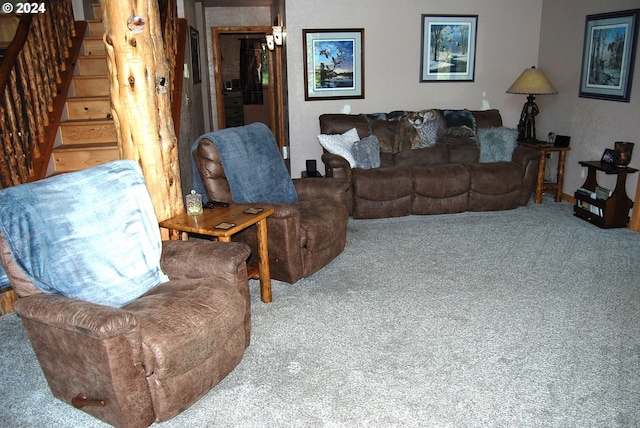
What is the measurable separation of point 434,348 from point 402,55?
4052 mm

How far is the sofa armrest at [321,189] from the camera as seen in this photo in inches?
156

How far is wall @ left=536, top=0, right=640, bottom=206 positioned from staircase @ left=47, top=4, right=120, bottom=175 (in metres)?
4.40

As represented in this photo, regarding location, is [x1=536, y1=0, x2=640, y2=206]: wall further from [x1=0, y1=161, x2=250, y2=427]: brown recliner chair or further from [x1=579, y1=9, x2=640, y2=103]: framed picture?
[x1=0, y1=161, x2=250, y2=427]: brown recliner chair

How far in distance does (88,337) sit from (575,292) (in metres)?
2.87

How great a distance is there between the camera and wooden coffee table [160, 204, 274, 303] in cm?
273

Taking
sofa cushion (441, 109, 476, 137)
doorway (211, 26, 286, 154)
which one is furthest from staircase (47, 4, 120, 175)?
doorway (211, 26, 286, 154)

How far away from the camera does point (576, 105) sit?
530 cm

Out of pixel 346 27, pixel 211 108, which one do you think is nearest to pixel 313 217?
pixel 346 27

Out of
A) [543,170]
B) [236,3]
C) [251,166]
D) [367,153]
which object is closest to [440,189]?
[367,153]

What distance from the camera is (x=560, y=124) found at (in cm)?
559

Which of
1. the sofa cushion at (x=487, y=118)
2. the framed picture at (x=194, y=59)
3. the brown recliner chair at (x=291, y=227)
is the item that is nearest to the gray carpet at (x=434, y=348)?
the brown recliner chair at (x=291, y=227)

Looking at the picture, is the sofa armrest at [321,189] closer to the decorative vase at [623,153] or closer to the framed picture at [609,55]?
the decorative vase at [623,153]

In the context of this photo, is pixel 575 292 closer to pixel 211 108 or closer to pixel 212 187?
pixel 212 187

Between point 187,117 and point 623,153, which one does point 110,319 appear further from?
point 623,153
